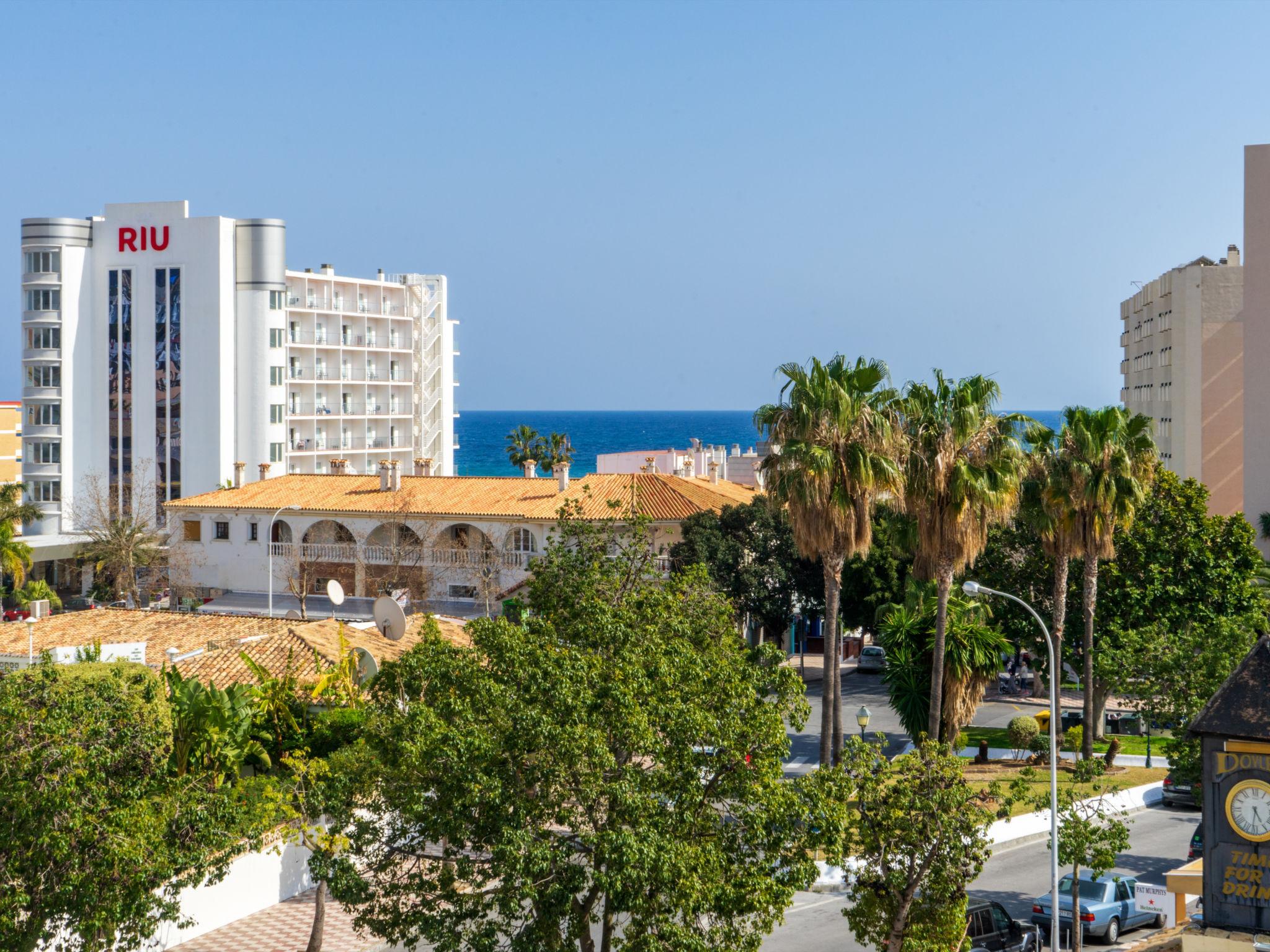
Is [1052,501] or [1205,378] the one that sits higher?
[1205,378]

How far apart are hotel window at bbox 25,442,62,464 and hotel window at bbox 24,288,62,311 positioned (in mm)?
9767

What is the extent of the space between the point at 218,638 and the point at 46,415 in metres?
69.3

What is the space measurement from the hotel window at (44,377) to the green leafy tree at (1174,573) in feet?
265

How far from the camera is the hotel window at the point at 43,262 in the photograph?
106 m

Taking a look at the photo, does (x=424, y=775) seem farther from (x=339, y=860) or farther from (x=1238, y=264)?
(x=1238, y=264)

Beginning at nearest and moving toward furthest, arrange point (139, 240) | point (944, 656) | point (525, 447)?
1. point (944, 656)
2. point (525, 447)
3. point (139, 240)

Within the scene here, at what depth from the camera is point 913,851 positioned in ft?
73.3

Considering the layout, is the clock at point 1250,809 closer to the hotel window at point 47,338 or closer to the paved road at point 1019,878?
the paved road at point 1019,878

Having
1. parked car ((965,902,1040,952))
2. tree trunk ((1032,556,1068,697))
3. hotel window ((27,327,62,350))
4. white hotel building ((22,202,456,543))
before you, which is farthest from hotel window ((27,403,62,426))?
parked car ((965,902,1040,952))

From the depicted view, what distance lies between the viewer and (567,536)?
27562mm

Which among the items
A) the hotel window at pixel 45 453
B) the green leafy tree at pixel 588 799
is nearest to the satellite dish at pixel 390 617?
the green leafy tree at pixel 588 799

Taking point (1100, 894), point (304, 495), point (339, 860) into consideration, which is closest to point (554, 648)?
point (339, 860)

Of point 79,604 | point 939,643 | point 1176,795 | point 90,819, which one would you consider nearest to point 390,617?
point 939,643

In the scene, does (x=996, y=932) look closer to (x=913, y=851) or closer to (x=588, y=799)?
(x=913, y=851)
